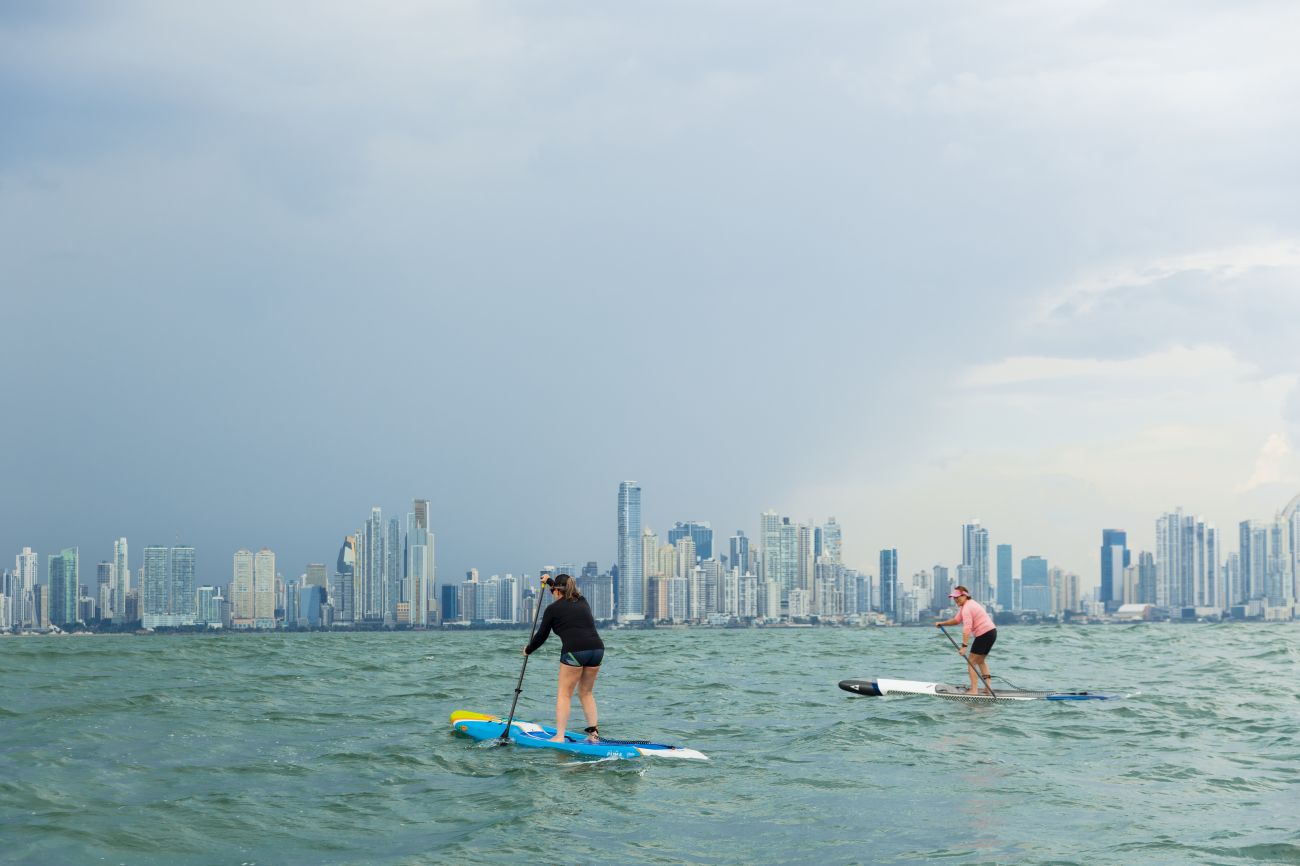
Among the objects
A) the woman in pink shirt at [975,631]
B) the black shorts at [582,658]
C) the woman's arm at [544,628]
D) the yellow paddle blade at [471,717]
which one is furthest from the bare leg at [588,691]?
the woman in pink shirt at [975,631]

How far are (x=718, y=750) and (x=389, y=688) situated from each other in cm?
1294

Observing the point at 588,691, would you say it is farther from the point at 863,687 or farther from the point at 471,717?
the point at 863,687

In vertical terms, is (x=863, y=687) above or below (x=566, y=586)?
below

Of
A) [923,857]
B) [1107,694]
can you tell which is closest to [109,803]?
[923,857]

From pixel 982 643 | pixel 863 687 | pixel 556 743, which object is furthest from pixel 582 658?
pixel 982 643

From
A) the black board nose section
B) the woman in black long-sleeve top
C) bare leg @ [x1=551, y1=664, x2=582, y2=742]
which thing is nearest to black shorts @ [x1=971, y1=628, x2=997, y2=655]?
the black board nose section

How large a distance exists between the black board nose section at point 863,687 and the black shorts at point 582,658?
988cm

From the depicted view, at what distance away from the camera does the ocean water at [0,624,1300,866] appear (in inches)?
400

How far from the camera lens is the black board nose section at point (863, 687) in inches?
906

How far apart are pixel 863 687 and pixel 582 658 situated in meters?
10.2

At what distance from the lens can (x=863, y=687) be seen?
76.1 feet

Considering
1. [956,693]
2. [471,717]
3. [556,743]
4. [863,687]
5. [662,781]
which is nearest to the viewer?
[662,781]

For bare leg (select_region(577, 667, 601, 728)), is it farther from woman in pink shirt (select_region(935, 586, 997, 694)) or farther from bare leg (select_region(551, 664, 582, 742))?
woman in pink shirt (select_region(935, 586, 997, 694))

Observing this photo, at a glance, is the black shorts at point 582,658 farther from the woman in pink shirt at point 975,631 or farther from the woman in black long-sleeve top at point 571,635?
the woman in pink shirt at point 975,631
